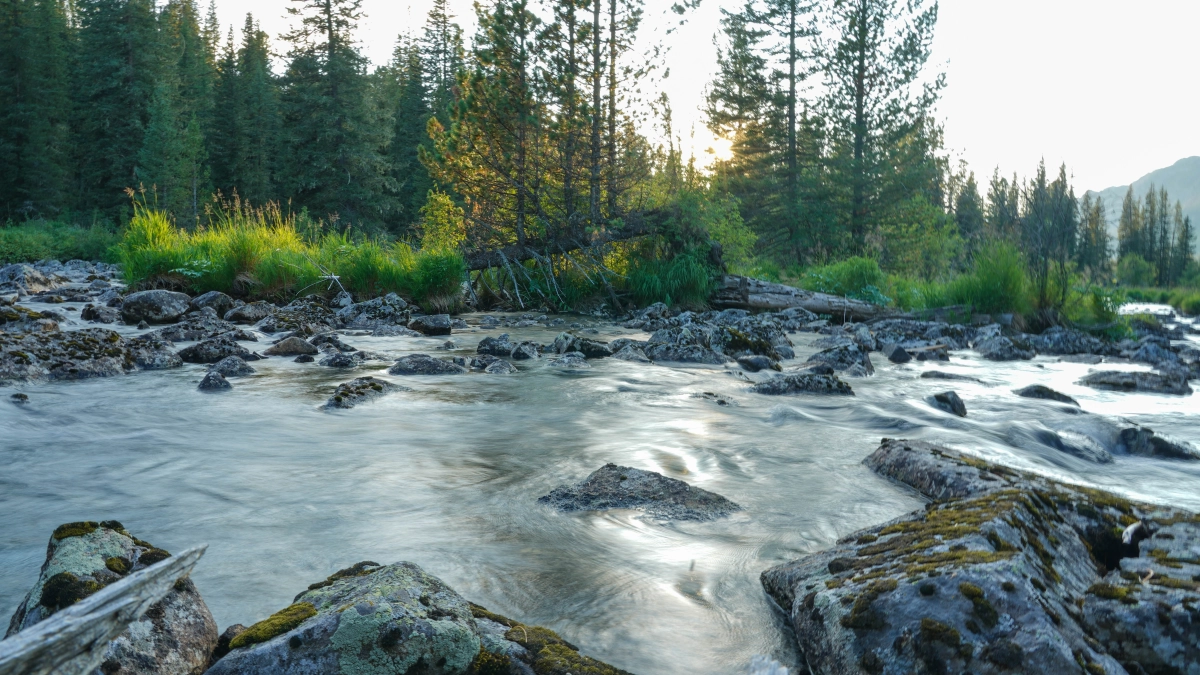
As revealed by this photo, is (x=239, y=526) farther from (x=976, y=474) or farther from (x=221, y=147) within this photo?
(x=221, y=147)

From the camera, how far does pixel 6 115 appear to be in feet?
136

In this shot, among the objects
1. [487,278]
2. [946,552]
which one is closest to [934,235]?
[487,278]

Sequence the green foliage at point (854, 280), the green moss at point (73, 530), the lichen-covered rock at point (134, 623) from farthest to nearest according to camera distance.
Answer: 1. the green foliage at point (854, 280)
2. the green moss at point (73, 530)
3. the lichen-covered rock at point (134, 623)

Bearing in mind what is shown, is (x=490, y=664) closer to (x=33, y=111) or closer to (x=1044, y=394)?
(x=1044, y=394)

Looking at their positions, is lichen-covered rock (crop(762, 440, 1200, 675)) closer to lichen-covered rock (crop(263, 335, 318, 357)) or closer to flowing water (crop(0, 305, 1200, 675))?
flowing water (crop(0, 305, 1200, 675))

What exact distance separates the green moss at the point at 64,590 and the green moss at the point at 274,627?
368 millimetres

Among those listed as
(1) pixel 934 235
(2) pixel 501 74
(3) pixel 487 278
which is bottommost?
(3) pixel 487 278

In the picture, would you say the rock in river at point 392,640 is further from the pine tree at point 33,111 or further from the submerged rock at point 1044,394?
the pine tree at point 33,111

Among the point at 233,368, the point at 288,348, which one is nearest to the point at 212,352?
the point at 288,348

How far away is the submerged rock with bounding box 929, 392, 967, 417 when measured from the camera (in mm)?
5941

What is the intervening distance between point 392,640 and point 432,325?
9.16 m

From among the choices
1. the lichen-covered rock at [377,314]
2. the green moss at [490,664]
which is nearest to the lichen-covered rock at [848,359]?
the lichen-covered rock at [377,314]

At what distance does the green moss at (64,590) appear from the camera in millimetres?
1784

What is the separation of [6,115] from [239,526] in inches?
2029
